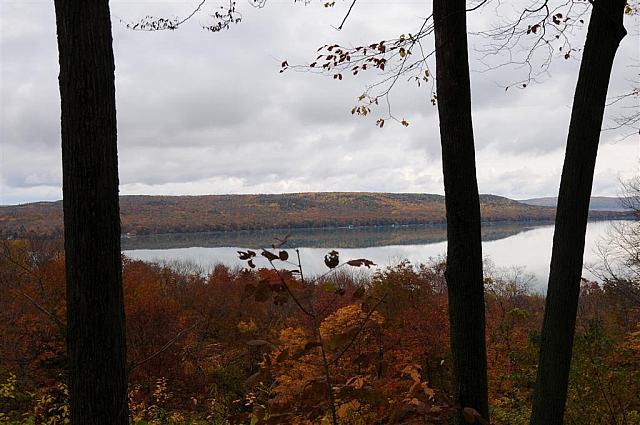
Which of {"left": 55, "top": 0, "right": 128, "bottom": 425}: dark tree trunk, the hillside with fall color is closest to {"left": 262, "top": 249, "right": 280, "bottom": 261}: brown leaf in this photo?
{"left": 55, "top": 0, "right": 128, "bottom": 425}: dark tree trunk

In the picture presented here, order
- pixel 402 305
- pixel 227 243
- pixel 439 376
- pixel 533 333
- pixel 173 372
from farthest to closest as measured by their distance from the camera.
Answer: pixel 227 243 < pixel 402 305 < pixel 173 372 < pixel 439 376 < pixel 533 333

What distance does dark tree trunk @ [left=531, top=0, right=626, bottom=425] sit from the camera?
8.21 ft

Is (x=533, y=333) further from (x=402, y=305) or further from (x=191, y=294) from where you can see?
(x=191, y=294)

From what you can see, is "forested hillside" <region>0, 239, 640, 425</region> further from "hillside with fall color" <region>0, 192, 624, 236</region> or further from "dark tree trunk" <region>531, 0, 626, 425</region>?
"hillside with fall color" <region>0, 192, 624, 236</region>

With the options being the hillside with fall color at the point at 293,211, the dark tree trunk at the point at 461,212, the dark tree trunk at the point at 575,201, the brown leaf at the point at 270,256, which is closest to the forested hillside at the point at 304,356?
the brown leaf at the point at 270,256

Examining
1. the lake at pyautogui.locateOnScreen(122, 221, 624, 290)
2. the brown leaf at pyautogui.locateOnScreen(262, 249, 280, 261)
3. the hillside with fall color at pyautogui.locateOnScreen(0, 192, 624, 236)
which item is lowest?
the lake at pyautogui.locateOnScreen(122, 221, 624, 290)

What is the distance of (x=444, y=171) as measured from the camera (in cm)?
245

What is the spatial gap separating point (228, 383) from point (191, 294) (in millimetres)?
14736

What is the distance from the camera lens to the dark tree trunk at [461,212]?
7.68ft

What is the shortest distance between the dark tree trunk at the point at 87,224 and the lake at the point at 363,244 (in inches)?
1907

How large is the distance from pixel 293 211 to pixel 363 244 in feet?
83.3

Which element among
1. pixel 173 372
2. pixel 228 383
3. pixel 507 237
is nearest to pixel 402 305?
pixel 228 383

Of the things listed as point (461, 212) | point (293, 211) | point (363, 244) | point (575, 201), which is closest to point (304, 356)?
point (461, 212)

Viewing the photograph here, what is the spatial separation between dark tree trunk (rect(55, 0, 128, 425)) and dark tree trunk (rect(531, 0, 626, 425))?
7.09 ft
